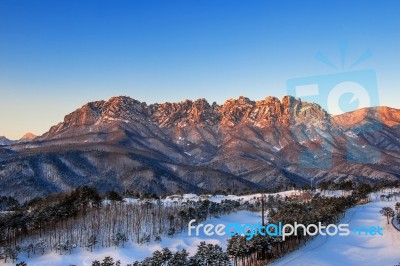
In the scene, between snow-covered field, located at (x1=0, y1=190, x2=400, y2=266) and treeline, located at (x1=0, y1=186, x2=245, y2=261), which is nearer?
snow-covered field, located at (x1=0, y1=190, x2=400, y2=266)

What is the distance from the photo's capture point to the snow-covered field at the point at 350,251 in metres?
80.9

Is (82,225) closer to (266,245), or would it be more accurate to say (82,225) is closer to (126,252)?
(126,252)

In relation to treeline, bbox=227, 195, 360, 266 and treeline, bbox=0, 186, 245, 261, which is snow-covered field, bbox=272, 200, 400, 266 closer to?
treeline, bbox=227, 195, 360, 266

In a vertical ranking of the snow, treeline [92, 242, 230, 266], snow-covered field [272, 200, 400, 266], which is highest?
treeline [92, 242, 230, 266]

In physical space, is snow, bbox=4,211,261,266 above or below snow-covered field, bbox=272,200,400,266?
below

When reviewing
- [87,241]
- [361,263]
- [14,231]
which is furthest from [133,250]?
[361,263]

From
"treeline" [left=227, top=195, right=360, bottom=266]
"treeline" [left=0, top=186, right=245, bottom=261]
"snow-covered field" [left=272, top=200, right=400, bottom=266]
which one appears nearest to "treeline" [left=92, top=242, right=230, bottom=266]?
"treeline" [left=227, top=195, right=360, bottom=266]

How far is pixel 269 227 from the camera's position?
9994cm

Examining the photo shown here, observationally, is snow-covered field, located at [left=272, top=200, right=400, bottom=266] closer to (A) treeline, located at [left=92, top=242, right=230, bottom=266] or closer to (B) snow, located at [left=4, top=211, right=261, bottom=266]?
(A) treeline, located at [left=92, top=242, right=230, bottom=266]

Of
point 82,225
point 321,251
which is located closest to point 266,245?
point 321,251

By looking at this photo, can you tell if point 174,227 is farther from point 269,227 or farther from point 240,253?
point 240,253

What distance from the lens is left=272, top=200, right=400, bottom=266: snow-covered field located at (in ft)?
266

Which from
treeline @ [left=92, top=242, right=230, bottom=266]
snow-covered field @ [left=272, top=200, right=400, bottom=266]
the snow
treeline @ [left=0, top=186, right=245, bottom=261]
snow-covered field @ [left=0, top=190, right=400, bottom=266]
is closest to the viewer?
treeline @ [left=92, top=242, right=230, bottom=266]

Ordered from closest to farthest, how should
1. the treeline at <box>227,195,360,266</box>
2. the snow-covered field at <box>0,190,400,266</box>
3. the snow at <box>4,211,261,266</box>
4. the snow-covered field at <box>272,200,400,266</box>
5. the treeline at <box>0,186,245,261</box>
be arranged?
1. the snow-covered field at <box>272,200,400,266</box>
2. the snow-covered field at <box>0,190,400,266</box>
3. the treeline at <box>227,195,360,266</box>
4. the snow at <box>4,211,261,266</box>
5. the treeline at <box>0,186,245,261</box>
